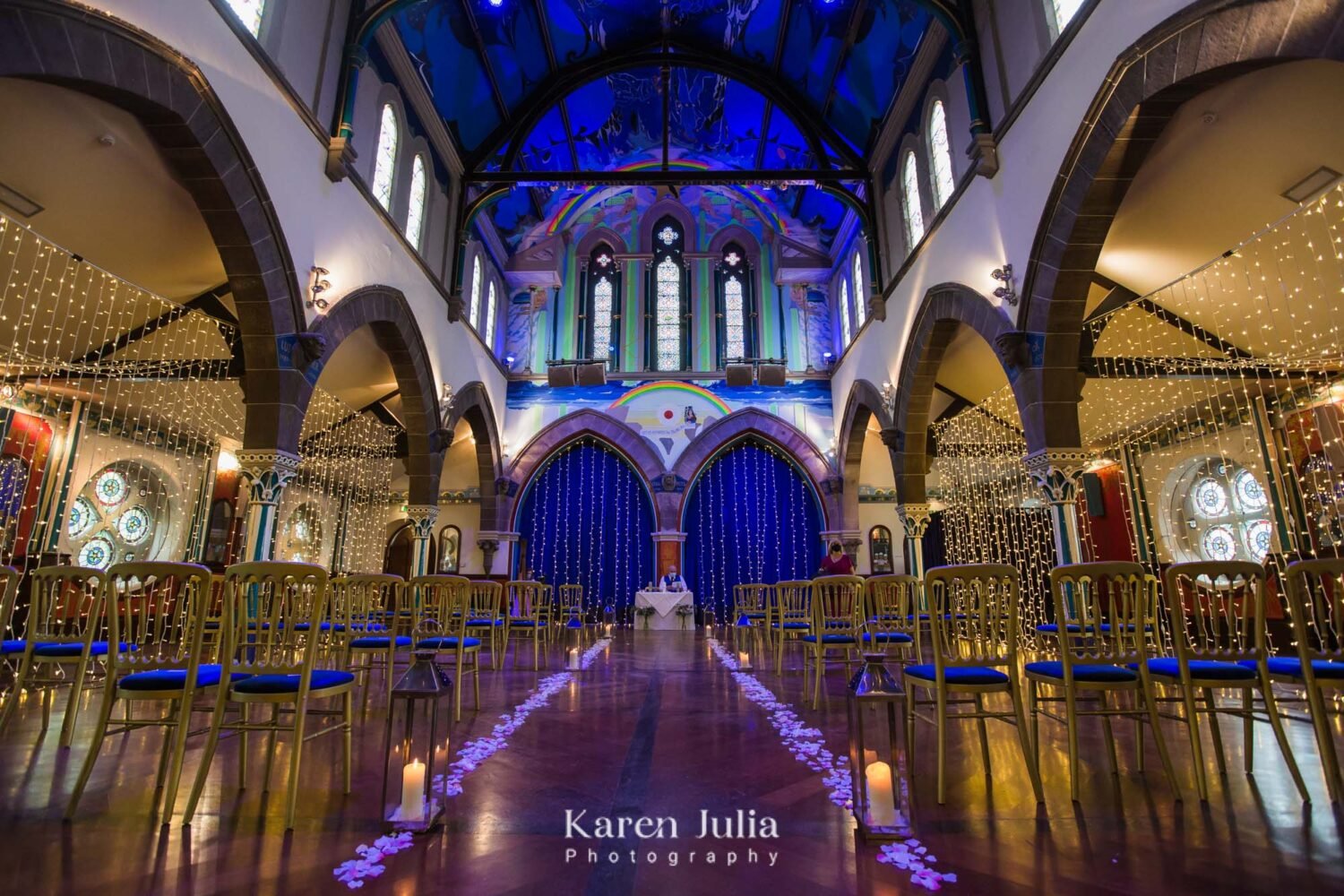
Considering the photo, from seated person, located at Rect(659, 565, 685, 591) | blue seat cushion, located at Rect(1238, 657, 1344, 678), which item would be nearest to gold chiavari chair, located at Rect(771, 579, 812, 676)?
blue seat cushion, located at Rect(1238, 657, 1344, 678)

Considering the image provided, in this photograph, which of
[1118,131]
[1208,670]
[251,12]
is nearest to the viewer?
[1208,670]

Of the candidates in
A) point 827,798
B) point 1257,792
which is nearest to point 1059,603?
point 1257,792

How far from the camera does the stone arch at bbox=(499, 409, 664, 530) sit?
1352 cm

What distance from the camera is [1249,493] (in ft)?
31.8

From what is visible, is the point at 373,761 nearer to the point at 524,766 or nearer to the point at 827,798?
the point at 524,766

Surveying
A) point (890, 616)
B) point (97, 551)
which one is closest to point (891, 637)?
point (890, 616)

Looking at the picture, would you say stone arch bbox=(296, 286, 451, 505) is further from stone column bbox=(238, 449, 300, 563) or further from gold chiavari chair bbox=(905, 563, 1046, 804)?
gold chiavari chair bbox=(905, 563, 1046, 804)

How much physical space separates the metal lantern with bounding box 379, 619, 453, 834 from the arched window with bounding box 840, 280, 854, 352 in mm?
11866

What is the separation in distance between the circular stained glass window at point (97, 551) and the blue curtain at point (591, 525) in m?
6.68

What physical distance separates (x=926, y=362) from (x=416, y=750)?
8.37 meters

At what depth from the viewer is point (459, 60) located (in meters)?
9.70

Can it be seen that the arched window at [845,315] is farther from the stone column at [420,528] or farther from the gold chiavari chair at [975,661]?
the gold chiavari chair at [975,661]

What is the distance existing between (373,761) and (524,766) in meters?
0.73

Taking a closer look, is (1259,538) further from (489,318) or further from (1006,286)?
(489,318)
